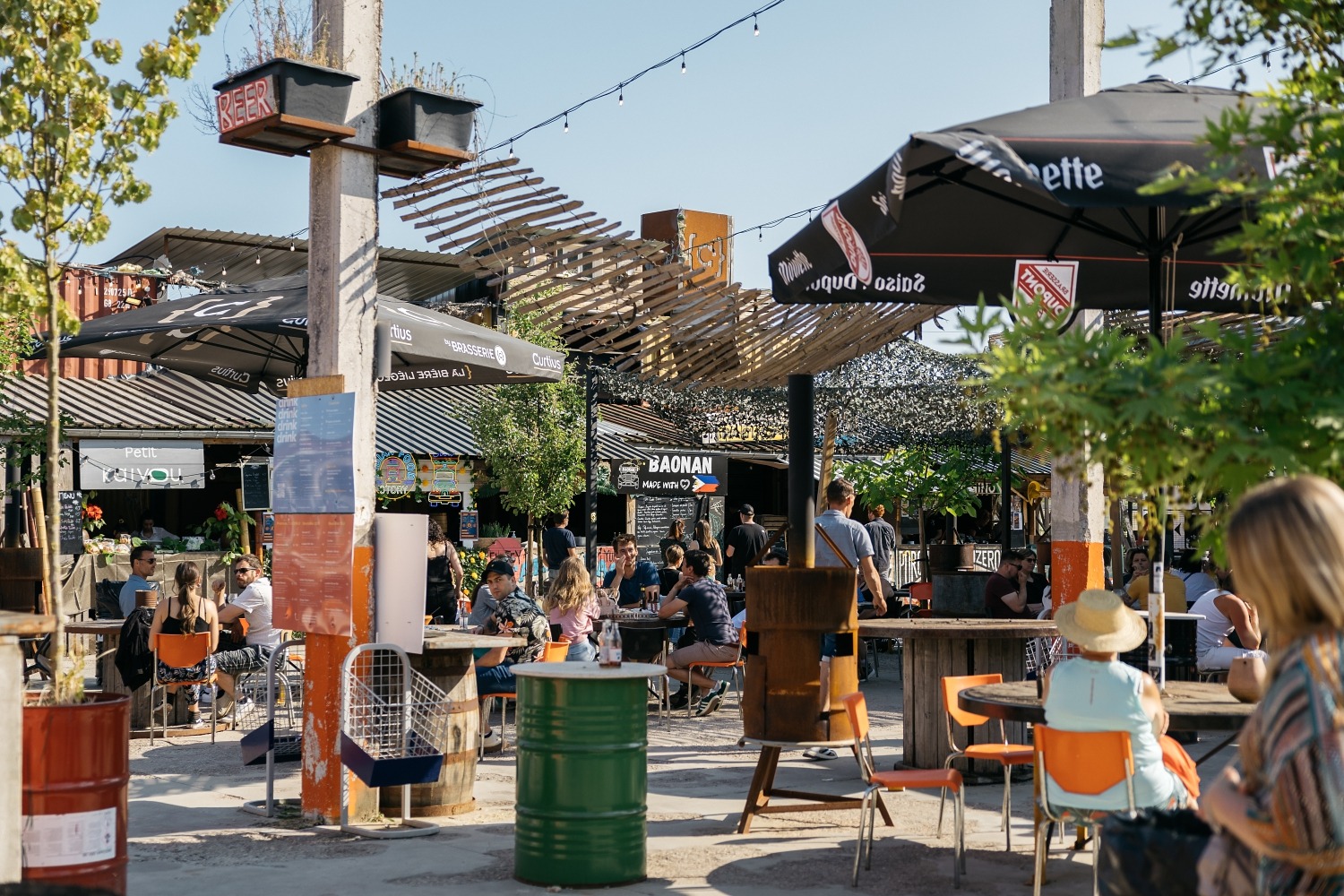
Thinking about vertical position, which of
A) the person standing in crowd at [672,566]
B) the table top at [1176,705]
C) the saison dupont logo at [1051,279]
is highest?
the saison dupont logo at [1051,279]

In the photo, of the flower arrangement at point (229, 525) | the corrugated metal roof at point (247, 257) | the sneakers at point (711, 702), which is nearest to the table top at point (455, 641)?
the sneakers at point (711, 702)

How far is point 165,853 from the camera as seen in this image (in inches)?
267

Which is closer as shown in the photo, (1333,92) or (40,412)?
(1333,92)

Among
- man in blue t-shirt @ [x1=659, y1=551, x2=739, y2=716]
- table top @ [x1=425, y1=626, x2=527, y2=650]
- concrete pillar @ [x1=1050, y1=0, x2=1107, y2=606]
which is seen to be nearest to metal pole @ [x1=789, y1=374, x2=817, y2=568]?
table top @ [x1=425, y1=626, x2=527, y2=650]

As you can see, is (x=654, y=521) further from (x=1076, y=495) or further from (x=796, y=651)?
(x=796, y=651)

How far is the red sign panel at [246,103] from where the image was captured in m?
6.96

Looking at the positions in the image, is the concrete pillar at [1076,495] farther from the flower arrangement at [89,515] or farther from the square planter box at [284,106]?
the flower arrangement at [89,515]

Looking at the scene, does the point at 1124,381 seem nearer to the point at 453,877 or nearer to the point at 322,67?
the point at 453,877

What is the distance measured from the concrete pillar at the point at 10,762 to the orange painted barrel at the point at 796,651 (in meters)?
3.55

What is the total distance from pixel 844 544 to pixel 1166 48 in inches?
255

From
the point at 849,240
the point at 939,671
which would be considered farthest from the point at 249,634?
the point at 849,240

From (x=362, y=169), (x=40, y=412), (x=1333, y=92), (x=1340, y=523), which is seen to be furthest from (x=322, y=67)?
(x=40, y=412)

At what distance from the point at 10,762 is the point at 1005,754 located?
4347mm

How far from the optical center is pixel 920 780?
6.04m
